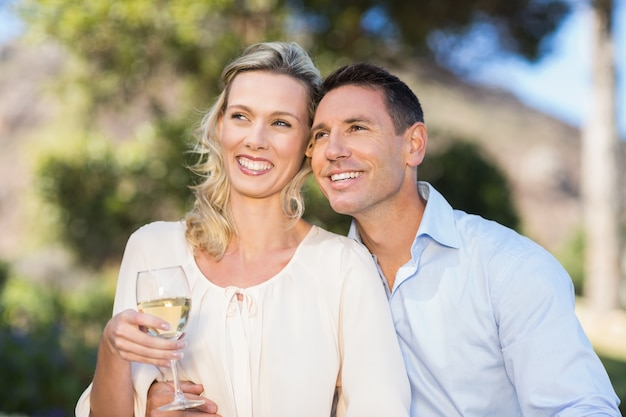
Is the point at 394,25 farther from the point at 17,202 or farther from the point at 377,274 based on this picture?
the point at 17,202

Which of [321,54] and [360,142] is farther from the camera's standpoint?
[321,54]

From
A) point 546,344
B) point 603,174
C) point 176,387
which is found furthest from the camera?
point 603,174

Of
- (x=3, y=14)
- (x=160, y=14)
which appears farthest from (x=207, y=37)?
(x=3, y=14)

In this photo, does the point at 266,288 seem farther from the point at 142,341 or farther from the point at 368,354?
the point at 142,341

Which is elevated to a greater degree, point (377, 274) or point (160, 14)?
point (160, 14)

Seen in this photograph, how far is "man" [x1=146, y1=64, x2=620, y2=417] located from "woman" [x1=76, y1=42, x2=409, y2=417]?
164 millimetres

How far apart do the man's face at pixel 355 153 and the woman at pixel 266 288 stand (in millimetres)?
106

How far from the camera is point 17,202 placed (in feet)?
86.0

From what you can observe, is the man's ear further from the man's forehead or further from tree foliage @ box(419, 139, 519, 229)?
tree foliage @ box(419, 139, 519, 229)

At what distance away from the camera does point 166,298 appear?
2.44m

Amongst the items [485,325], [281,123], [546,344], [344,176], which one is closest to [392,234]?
[344,176]

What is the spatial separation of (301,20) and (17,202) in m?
17.9

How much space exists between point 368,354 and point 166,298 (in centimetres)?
81

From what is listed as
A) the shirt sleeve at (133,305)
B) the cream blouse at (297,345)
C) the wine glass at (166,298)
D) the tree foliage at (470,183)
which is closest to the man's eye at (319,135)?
the cream blouse at (297,345)
